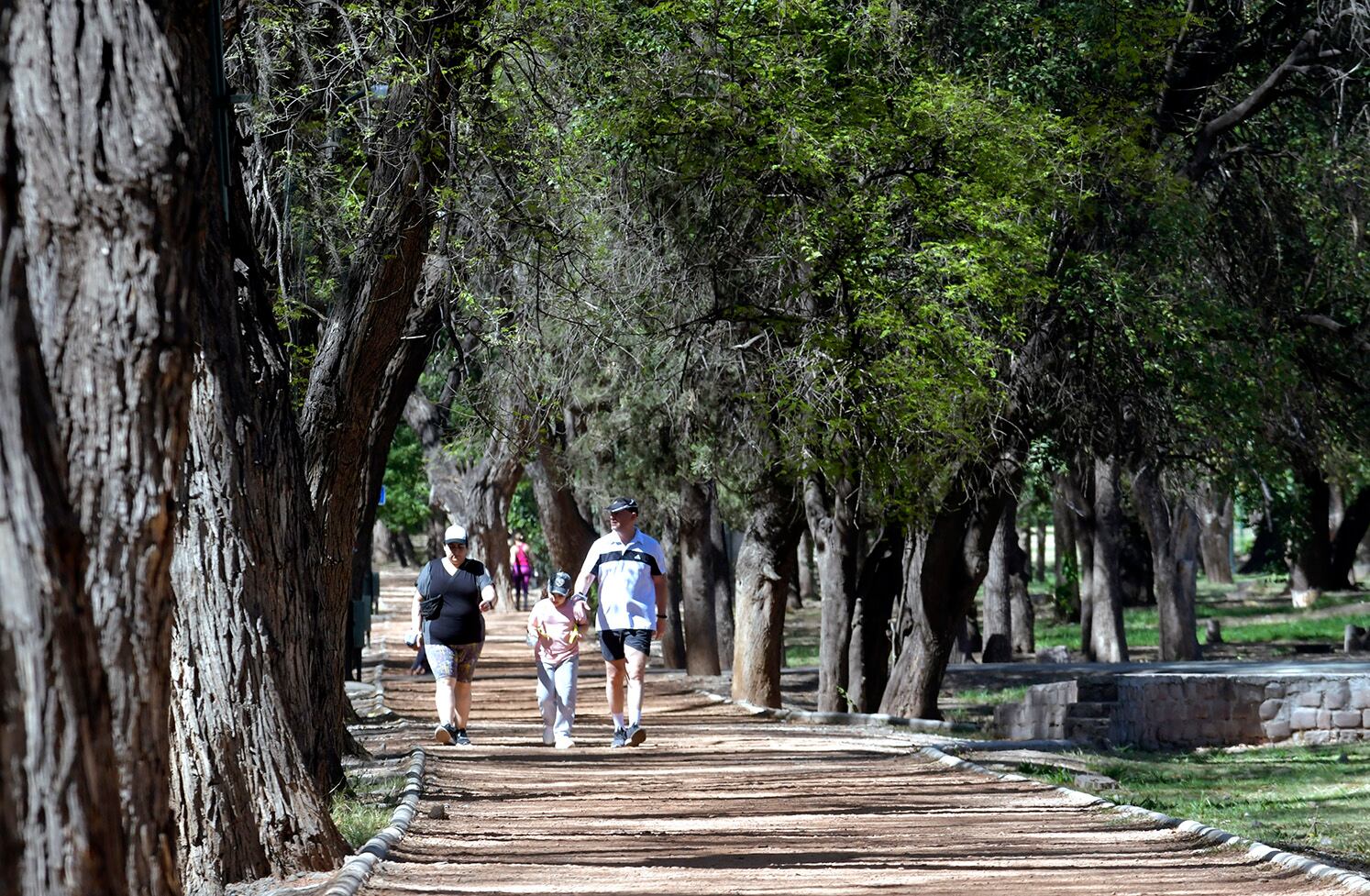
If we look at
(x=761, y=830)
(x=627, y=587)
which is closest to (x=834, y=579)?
(x=627, y=587)

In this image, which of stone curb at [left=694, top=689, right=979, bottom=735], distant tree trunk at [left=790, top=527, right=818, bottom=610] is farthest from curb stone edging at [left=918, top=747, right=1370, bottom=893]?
distant tree trunk at [left=790, top=527, right=818, bottom=610]

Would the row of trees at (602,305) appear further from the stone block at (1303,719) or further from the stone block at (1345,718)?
the stone block at (1345,718)

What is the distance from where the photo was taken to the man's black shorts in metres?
13.4

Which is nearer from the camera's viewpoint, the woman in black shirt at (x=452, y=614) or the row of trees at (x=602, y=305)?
the row of trees at (x=602, y=305)

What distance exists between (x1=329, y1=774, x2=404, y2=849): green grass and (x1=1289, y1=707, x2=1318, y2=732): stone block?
10547mm

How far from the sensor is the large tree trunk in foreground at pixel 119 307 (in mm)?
4730

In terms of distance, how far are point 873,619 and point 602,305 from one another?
5.49 metres

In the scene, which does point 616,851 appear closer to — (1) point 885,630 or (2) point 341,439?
(2) point 341,439

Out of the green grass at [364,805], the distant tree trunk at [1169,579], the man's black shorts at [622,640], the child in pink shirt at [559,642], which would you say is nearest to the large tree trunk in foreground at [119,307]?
the green grass at [364,805]

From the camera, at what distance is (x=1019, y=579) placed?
115ft

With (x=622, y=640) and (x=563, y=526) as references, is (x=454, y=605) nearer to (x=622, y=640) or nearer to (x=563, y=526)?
(x=622, y=640)

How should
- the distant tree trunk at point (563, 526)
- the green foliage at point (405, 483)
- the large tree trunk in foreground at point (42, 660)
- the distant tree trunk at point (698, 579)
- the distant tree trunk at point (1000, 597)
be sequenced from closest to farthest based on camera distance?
1. the large tree trunk in foreground at point (42, 660)
2. the distant tree trunk at point (698, 579)
3. the distant tree trunk at point (563, 526)
4. the distant tree trunk at point (1000, 597)
5. the green foliage at point (405, 483)

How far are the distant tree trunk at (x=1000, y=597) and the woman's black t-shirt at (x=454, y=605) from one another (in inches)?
691

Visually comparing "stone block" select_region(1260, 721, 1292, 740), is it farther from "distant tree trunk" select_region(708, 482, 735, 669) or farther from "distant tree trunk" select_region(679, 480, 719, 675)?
"distant tree trunk" select_region(708, 482, 735, 669)
